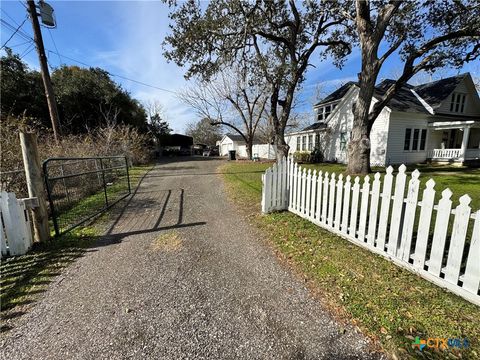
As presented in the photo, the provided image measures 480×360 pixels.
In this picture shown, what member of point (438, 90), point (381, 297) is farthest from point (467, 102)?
point (381, 297)

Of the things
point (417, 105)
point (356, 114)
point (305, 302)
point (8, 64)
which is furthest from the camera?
point (8, 64)

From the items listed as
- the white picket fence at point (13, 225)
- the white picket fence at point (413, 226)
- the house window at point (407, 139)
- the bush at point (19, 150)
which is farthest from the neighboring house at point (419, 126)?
the white picket fence at point (13, 225)

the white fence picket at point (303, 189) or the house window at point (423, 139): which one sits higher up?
the house window at point (423, 139)

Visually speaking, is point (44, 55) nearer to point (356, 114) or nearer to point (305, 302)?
point (305, 302)

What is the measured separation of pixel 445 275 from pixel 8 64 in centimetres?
2681

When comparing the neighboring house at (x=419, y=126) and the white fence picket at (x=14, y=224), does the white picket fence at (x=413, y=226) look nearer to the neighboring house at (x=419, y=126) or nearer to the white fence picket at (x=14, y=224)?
the white fence picket at (x=14, y=224)

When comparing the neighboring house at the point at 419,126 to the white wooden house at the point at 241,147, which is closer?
the neighboring house at the point at 419,126

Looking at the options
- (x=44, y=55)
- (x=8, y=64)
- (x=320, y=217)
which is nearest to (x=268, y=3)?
(x=44, y=55)

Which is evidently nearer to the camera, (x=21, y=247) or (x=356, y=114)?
(x=21, y=247)

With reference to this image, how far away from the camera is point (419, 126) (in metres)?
15.6

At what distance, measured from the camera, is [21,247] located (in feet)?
11.9

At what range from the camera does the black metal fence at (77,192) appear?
5344 mm

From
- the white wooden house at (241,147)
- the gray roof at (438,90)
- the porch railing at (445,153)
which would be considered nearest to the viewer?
the porch railing at (445,153)

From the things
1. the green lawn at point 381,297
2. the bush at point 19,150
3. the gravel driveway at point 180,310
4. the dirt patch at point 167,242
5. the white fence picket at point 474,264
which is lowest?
the gravel driveway at point 180,310
